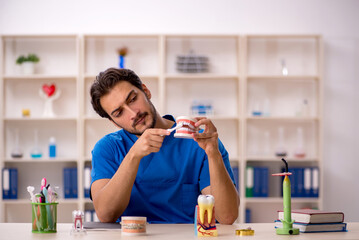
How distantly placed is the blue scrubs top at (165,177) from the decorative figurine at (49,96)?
278cm

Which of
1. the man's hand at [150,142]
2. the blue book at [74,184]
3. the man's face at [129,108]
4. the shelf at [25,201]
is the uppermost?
the man's face at [129,108]

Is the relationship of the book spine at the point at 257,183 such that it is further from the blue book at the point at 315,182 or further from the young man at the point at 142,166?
the young man at the point at 142,166

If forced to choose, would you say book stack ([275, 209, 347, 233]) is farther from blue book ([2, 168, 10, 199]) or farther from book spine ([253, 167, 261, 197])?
blue book ([2, 168, 10, 199])

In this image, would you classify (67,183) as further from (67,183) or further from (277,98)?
(277,98)

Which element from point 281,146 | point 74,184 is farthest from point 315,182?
point 74,184

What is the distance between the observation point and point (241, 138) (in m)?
4.75

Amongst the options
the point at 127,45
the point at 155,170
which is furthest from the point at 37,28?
the point at 155,170

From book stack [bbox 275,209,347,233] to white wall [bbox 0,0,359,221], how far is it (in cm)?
342

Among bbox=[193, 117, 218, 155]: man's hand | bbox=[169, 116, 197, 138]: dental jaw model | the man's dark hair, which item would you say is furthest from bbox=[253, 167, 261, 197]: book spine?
bbox=[169, 116, 197, 138]: dental jaw model

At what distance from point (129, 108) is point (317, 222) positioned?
87cm

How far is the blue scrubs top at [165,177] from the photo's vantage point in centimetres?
214

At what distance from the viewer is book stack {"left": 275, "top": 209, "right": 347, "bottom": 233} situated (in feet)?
5.52

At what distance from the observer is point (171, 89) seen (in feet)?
16.4

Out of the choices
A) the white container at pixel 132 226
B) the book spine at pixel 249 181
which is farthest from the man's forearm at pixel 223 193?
the book spine at pixel 249 181
